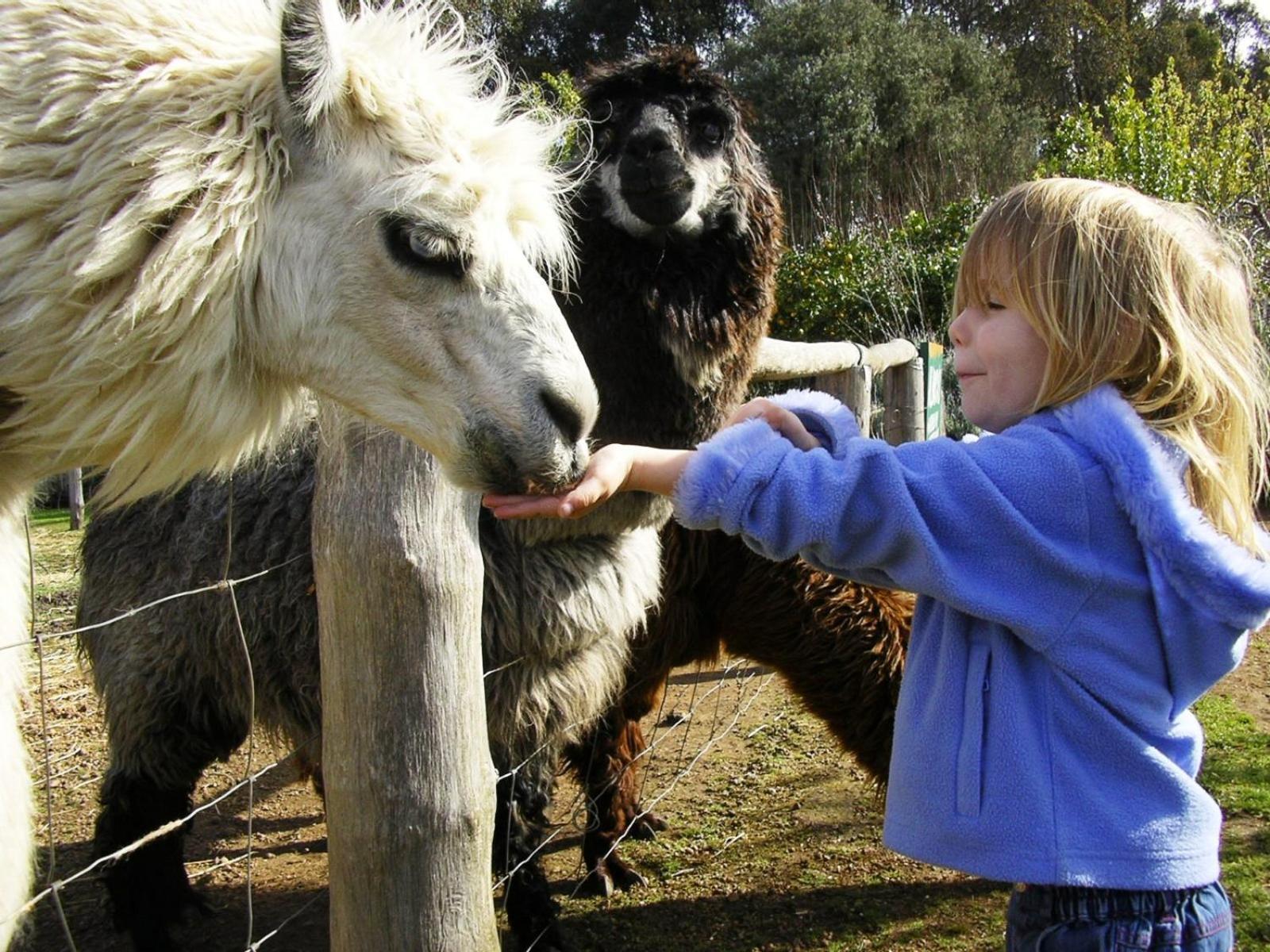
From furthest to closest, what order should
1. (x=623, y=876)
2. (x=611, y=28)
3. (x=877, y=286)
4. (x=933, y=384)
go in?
(x=611, y=28)
(x=877, y=286)
(x=933, y=384)
(x=623, y=876)

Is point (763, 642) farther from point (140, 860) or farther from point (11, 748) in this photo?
point (11, 748)

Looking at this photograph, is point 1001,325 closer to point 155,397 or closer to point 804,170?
point 155,397

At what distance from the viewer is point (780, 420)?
5.60 feet

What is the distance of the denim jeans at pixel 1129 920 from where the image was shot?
1614 millimetres

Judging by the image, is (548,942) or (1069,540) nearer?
(1069,540)

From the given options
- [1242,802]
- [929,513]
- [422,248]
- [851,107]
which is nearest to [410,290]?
[422,248]

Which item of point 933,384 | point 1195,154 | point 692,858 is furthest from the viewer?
point 1195,154

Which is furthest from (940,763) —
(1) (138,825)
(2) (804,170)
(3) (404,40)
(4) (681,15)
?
(4) (681,15)

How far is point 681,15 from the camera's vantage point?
24375mm

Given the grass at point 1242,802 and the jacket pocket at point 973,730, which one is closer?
the jacket pocket at point 973,730

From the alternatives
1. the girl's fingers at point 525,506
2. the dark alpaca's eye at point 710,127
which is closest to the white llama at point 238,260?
the girl's fingers at point 525,506

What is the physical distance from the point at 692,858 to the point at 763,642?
39.3 inches

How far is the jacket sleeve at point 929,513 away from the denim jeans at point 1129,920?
1.41 feet

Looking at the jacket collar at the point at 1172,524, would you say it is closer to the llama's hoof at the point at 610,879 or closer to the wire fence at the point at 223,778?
the wire fence at the point at 223,778
